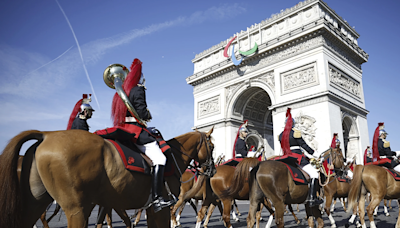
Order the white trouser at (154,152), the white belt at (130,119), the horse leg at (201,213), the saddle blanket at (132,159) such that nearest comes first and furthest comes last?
1. the saddle blanket at (132,159)
2. the white trouser at (154,152)
3. the white belt at (130,119)
4. the horse leg at (201,213)

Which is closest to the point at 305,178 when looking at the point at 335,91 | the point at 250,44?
the point at 335,91

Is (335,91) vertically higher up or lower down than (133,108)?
higher up

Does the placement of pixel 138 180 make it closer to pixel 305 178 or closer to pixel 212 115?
pixel 305 178

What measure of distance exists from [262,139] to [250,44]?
370 inches

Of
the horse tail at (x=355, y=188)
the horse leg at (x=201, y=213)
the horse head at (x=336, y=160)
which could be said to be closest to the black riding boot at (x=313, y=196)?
the horse head at (x=336, y=160)

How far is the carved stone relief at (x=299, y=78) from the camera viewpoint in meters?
19.5

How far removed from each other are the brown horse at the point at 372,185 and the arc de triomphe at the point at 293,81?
9.74 m

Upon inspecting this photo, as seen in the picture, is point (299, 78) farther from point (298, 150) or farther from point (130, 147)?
point (130, 147)

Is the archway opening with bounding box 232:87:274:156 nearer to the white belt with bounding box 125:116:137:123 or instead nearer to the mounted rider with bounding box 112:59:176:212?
the mounted rider with bounding box 112:59:176:212

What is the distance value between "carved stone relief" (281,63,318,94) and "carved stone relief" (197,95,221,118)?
23.2ft

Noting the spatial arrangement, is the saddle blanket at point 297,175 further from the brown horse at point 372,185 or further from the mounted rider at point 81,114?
the mounted rider at point 81,114

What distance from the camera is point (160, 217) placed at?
142 inches

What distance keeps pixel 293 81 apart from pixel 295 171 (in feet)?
52.5

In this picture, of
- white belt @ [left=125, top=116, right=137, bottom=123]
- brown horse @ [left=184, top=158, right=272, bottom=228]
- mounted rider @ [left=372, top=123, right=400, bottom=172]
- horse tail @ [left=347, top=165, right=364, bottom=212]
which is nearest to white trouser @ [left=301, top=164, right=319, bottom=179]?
brown horse @ [left=184, top=158, right=272, bottom=228]
